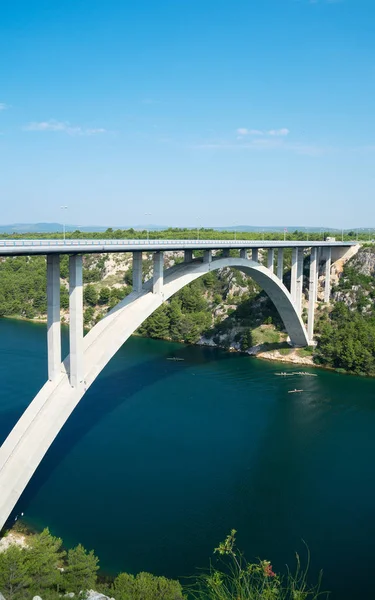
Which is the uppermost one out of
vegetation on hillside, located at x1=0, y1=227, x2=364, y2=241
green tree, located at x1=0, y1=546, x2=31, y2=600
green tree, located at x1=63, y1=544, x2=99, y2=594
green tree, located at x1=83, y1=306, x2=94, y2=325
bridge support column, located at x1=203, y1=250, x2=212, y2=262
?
vegetation on hillside, located at x1=0, y1=227, x2=364, y2=241

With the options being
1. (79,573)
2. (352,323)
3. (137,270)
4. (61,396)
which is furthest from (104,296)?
(79,573)

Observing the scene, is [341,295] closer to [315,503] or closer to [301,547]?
[315,503]

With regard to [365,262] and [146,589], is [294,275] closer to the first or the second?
[365,262]

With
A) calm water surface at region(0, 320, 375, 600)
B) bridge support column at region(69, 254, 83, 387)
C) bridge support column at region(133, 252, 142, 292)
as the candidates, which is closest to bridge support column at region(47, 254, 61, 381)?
bridge support column at region(69, 254, 83, 387)

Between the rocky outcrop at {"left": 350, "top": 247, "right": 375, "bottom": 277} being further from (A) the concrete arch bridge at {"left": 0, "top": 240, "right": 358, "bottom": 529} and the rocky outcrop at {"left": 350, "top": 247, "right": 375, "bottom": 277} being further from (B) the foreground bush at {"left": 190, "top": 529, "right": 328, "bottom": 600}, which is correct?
(B) the foreground bush at {"left": 190, "top": 529, "right": 328, "bottom": 600}

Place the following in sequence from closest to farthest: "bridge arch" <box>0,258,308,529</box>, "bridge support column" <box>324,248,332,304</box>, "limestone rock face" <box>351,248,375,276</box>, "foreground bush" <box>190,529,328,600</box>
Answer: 1. "foreground bush" <box>190,529,328,600</box>
2. "bridge arch" <box>0,258,308,529</box>
3. "bridge support column" <box>324,248,332,304</box>
4. "limestone rock face" <box>351,248,375,276</box>

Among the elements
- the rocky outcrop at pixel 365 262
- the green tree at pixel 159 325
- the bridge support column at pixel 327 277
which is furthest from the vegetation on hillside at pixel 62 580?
the rocky outcrop at pixel 365 262

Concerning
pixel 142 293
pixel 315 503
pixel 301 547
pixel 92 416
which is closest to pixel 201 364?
pixel 92 416
